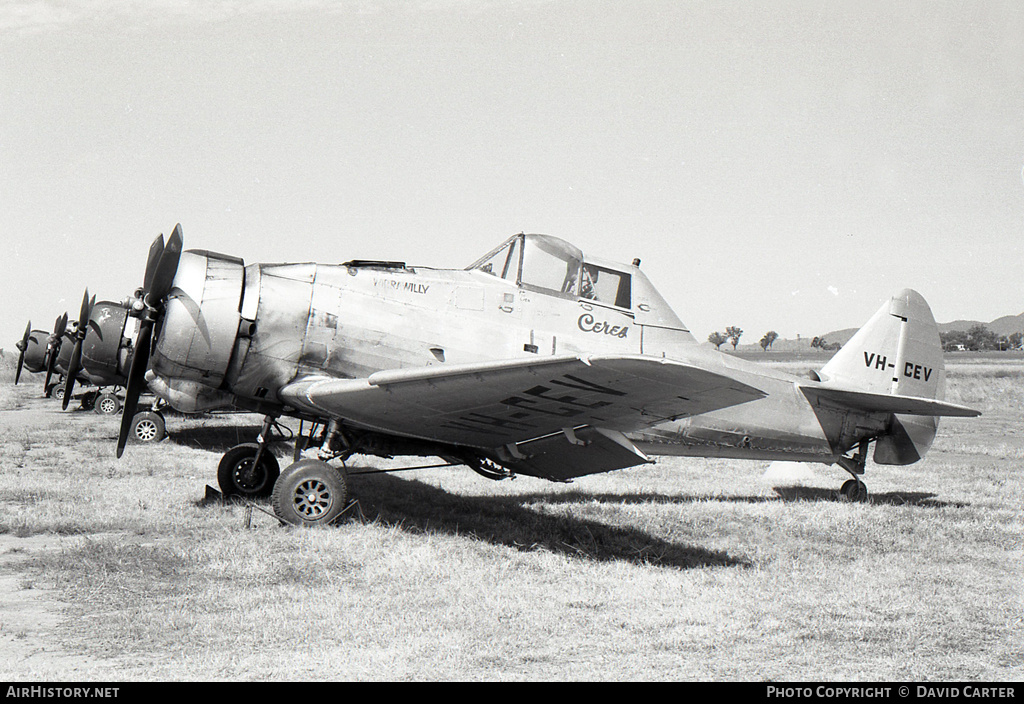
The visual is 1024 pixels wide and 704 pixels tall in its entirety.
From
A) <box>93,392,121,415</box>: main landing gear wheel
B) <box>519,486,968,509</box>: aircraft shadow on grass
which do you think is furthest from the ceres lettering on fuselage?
Result: <box>93,392,121,415</box>: main landing gear wheel

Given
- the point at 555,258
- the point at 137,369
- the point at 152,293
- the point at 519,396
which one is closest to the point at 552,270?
the point at 555,258

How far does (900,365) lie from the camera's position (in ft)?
31.9

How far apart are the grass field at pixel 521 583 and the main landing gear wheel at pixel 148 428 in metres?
4.75

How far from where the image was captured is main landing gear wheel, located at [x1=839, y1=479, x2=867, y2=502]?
29.9 ft

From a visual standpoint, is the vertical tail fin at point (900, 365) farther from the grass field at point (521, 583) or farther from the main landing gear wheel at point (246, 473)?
the main landing gear wheel at point (246, 473)

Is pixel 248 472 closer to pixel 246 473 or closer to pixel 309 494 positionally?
pixel 246 473

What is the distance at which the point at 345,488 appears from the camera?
22.0 ft

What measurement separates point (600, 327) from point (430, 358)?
1.61m

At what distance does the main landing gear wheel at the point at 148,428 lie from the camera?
14594mm

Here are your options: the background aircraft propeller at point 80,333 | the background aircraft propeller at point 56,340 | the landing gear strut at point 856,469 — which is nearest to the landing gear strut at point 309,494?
the landing gear strut at point 856,469

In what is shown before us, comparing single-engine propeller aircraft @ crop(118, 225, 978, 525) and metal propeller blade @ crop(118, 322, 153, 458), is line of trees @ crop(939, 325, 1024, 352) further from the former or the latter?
metal propeller blade @ crop(118, 322, 153, 458)

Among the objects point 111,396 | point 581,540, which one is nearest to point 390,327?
point 581,540
